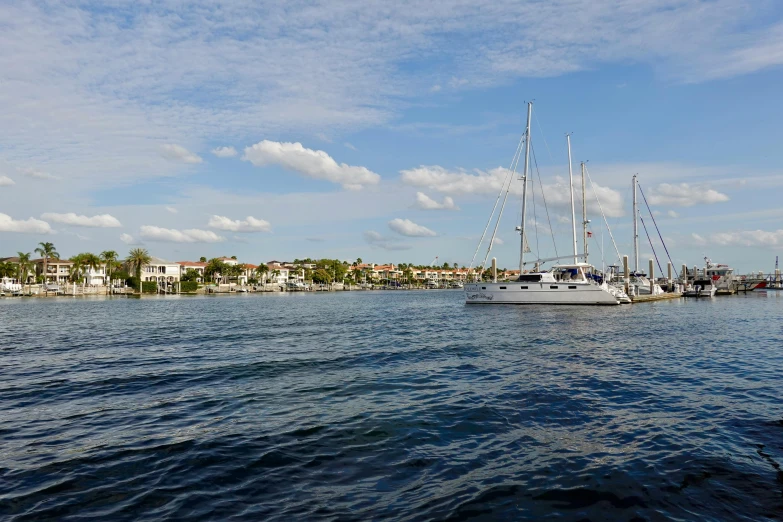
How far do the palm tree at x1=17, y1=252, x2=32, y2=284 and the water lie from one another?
152414 millimetres

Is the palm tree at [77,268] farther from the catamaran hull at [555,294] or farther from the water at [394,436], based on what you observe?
the water at [394,436]

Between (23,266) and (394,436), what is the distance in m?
175

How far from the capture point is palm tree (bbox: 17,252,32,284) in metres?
144

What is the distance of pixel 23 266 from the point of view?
479 feet

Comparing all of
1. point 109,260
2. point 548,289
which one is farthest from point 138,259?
point 548,289

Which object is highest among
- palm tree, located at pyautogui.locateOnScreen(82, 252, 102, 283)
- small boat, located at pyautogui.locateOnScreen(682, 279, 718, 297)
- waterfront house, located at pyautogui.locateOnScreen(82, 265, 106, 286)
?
palm tree, located at pyautogui.locateOnScreen(82, 252, 102, 283)

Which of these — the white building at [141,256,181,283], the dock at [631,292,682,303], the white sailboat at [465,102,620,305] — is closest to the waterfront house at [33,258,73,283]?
the white building at [141,256,181,283]

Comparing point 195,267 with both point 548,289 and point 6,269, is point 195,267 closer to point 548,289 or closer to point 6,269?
point 6,269

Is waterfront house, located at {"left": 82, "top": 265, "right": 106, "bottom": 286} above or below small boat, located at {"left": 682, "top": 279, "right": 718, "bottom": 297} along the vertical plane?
above

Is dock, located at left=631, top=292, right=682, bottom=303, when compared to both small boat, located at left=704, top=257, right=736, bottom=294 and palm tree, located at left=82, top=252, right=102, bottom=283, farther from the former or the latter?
palm tree, located at left=82, top=252, right=102, bottom=283

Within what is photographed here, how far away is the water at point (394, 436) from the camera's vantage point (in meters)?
7.69

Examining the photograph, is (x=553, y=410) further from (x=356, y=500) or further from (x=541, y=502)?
(x=356, y=500)

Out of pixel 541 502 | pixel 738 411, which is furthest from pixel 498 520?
pixel 738 411

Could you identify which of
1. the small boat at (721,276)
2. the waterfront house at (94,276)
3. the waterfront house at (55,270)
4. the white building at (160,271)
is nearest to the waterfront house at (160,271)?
the white building at (160,271)
